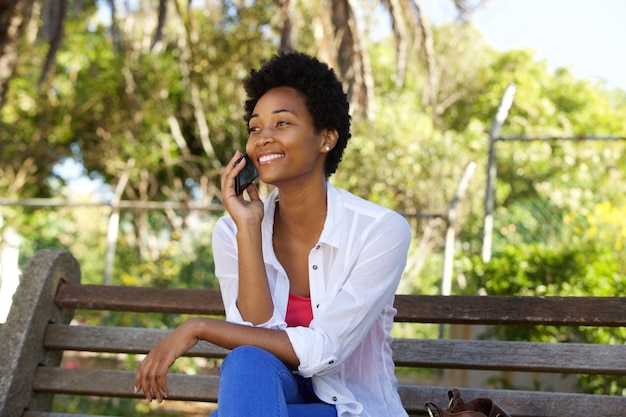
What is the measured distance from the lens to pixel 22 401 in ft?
9.81

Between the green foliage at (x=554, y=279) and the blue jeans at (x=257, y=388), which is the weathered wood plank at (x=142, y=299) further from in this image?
the green foliage at (x=554, y=279)

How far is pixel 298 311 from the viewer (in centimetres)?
263

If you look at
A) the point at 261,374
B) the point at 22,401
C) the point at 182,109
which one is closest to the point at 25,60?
the point at 182,109

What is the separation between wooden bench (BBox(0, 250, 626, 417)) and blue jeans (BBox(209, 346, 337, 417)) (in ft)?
2.11

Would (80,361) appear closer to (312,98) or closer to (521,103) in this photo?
(312,98)

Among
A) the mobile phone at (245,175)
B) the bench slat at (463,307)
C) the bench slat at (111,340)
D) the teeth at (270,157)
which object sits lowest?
the bench slat at (111,340)

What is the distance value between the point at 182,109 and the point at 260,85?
13815 millimetres

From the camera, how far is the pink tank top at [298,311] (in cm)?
262

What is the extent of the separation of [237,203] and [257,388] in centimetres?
75

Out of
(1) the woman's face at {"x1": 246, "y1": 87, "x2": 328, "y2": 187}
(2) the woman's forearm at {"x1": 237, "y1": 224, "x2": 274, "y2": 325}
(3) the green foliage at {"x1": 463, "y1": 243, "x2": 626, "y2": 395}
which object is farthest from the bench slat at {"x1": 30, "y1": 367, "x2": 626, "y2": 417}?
(3) the green foliage at {"x1": 463, "y1": 243, "x2": 626, "y2": 395}

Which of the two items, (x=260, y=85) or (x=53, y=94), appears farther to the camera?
(x=53, y=94)

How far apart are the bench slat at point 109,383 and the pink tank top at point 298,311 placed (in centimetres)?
53

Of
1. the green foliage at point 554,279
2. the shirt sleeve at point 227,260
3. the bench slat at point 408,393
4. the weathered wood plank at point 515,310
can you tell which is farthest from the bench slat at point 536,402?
the green foliage at point 554,279

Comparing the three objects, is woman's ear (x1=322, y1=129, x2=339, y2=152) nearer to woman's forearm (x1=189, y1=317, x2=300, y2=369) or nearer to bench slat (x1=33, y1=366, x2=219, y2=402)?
woman's forearm (x1=189, y1=317, x2=300, y2=369)
